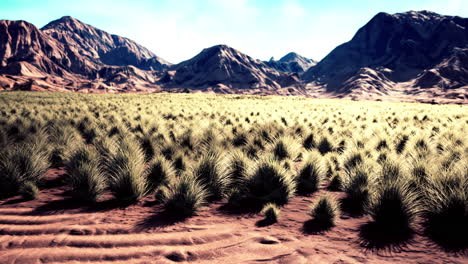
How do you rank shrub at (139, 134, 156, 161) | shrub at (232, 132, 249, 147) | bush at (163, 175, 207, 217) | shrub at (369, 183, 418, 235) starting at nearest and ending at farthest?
1. shrub at (369, 183, 418, 235)
2. bush at (163, 175, 207, 217)
3. shrub at (139, 134, 156, 161)
4. shrub at (232, 132, 249, 147)

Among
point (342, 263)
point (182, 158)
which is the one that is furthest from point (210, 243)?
point (182, 158)

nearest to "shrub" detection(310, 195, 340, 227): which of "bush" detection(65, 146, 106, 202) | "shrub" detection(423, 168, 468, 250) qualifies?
"shrub" detection(423, 168, 468, 250)

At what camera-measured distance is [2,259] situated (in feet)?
9.61

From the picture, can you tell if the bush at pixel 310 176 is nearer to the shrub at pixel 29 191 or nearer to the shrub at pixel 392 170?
the shrub at pixel 392 170

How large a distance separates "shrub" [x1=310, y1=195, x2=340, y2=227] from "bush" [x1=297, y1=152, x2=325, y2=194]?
123cm

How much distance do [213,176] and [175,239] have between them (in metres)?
1.84

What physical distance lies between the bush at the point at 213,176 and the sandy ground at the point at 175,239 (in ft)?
1.80

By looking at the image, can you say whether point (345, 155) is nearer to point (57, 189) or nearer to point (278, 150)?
point (278, 150)

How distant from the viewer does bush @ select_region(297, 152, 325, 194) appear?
207 inches

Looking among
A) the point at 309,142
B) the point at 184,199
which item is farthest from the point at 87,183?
the point at 309,142

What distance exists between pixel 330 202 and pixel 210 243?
6.35ft

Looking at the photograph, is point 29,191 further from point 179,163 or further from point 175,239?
point 175,239

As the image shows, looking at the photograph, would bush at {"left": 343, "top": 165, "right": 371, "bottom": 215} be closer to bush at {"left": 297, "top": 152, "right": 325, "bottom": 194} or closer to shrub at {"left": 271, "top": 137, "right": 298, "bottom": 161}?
bush at {"left": 297, "top": 152, "right": 325, "bottom": 194}

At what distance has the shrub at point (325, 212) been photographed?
149 inches
